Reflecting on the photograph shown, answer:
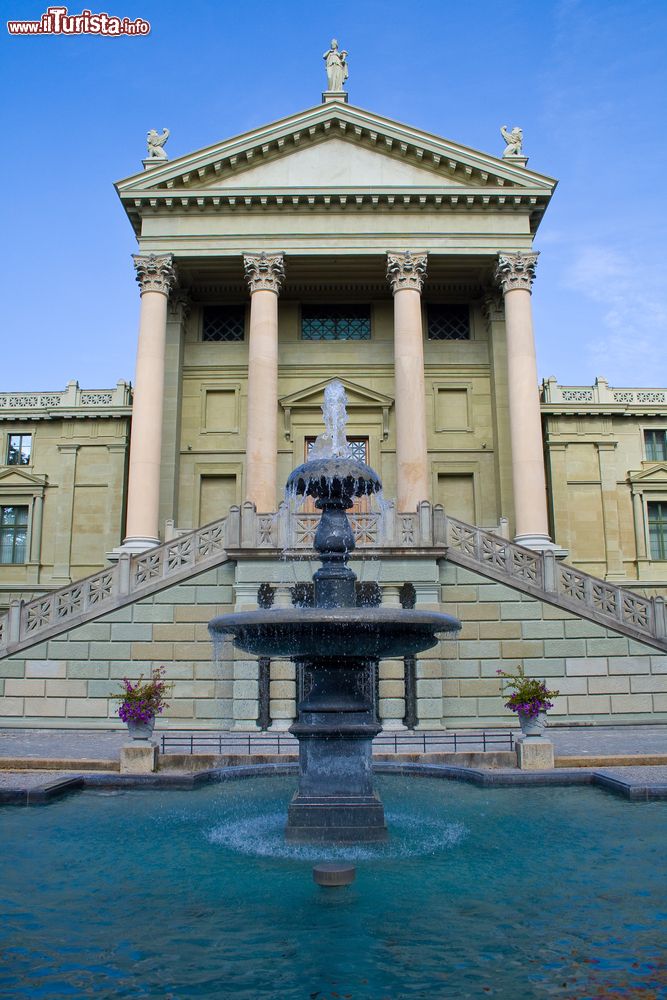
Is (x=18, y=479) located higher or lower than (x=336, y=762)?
higher

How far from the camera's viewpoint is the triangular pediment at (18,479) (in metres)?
40.5

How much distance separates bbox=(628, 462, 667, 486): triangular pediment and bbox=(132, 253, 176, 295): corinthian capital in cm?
2182

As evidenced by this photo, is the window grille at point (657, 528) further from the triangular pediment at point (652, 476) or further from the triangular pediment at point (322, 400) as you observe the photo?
the triangular pediment at point (322, 400)

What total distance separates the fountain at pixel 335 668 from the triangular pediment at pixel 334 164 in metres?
25.4

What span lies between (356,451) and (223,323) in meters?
7.90

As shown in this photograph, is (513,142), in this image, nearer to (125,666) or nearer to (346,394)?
(346,394)

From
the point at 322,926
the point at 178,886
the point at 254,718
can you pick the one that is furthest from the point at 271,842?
the point at 254,718

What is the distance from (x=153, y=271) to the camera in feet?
107

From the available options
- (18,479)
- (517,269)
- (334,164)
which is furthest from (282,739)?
(18,479)

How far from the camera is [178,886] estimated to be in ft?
25.6

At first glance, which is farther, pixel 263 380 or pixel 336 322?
pixel 336 322

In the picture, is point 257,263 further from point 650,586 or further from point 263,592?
point 650,586

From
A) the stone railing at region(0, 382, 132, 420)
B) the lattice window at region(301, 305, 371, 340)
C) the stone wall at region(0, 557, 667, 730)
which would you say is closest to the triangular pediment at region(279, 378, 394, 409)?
the lattice window at region(301, 305, 371, 340)

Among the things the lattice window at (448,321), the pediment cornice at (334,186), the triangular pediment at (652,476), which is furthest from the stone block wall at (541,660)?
the triangular pediment at (652,476)
